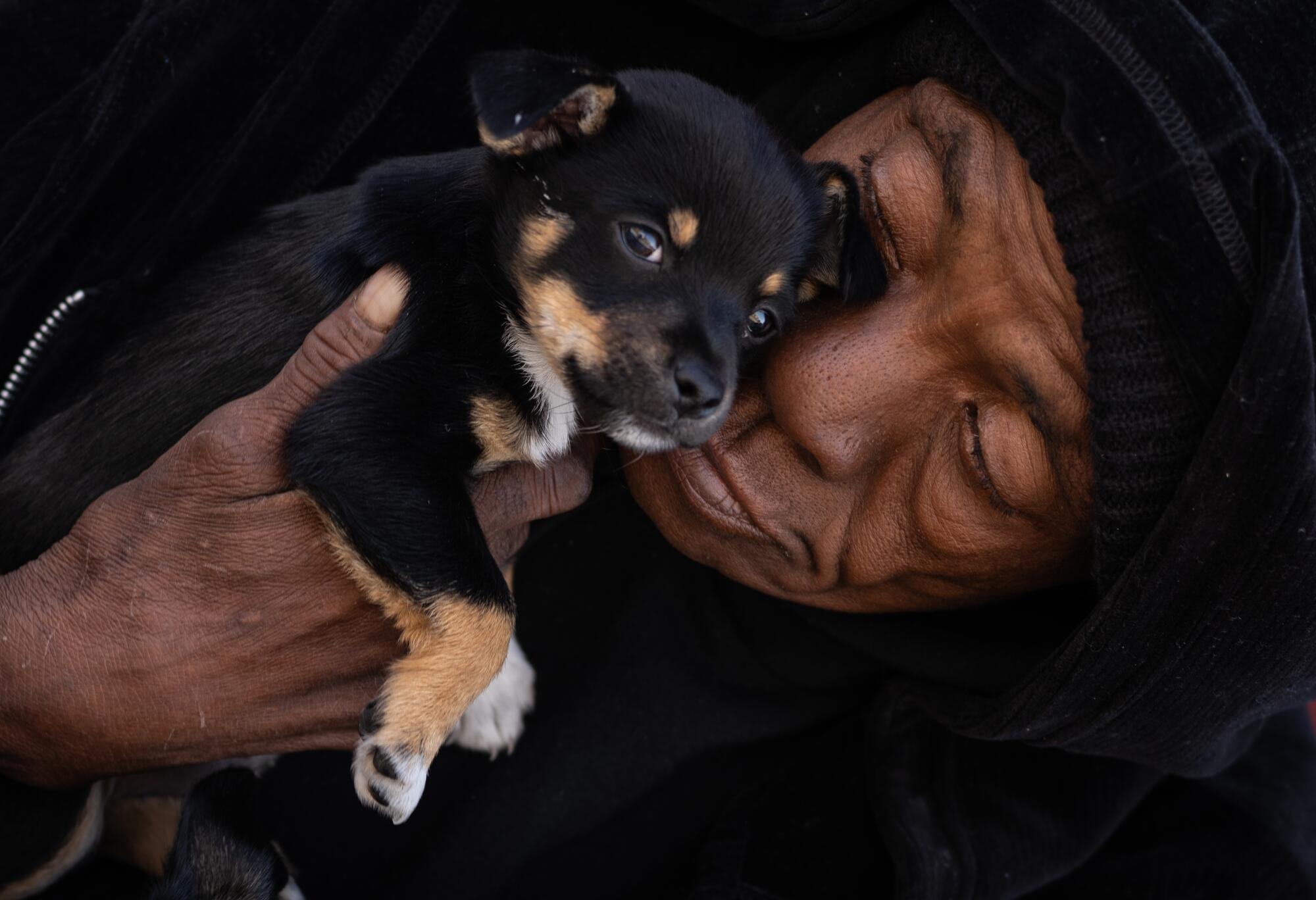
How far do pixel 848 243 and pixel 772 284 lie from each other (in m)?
0.21

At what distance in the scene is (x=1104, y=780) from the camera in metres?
2.91

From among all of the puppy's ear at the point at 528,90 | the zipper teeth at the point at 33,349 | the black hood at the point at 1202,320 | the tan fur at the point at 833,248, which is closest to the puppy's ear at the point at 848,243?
the tan fur at the point at 833,248

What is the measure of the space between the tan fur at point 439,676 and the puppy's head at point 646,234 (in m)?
0.50

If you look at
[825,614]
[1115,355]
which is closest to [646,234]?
[1115,355]

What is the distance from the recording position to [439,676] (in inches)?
79.8

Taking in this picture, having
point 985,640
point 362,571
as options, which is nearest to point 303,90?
point 362,571

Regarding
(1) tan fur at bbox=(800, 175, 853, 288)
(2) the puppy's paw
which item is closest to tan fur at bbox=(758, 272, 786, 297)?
(1) tan fur at bbox=(800, 175, 853, 288)

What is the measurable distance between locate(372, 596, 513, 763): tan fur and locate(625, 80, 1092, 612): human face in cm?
63

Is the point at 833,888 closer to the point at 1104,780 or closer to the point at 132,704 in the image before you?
the point at 1104,780

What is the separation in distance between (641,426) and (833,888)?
1664 mm

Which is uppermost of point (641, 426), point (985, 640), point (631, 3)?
point (631, 3)

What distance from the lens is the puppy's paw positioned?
6.66 ft

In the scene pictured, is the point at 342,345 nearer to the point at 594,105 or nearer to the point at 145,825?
the point at 594,105

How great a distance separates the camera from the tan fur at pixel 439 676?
2012mm
